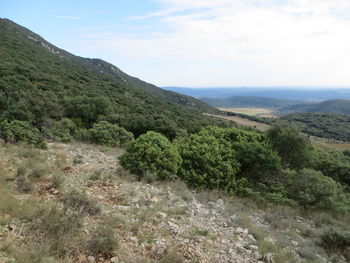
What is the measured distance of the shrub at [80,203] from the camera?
452 centimetres

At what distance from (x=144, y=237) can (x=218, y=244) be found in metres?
1.35

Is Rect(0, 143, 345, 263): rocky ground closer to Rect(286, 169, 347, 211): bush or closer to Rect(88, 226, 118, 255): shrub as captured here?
Rect(88, 226, 118, 255): shrub

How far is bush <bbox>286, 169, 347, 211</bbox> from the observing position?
8.21m

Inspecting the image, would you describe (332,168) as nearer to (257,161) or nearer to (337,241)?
(257,161)

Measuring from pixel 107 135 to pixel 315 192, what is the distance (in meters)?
11.9

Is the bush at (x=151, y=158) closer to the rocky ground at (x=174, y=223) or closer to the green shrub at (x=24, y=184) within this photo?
the rocky ground at (x=174, y=223)

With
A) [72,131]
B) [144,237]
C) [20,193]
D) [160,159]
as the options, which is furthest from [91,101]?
[144,237]

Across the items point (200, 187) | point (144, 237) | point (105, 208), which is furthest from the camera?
point (200, 187)

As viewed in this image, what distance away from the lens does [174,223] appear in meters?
4.80

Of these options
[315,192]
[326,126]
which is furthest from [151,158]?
[326,126]

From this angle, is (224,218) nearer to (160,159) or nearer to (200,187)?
(200,187)

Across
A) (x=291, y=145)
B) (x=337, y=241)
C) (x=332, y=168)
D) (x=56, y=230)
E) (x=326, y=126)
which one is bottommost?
(x=326, y=126)

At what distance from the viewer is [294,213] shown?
309 inches

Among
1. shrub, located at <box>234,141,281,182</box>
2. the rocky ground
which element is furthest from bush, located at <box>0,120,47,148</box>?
shrub, located at <box>234,141,281,182</box>
